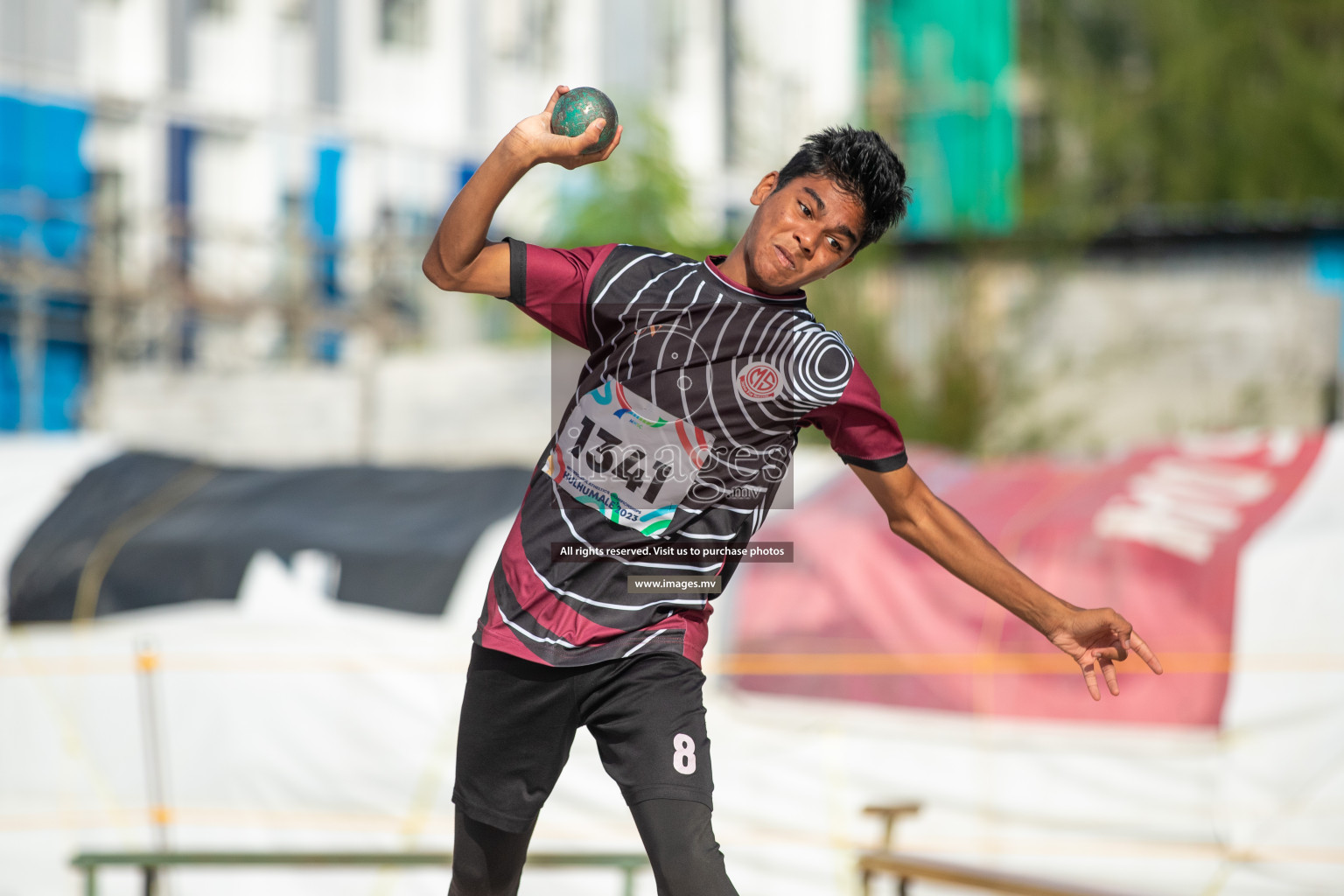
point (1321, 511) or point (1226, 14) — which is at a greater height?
point (1226, 14)

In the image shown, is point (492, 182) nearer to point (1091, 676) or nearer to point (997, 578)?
point (997, 578)

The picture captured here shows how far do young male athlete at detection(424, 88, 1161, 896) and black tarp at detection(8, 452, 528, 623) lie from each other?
3.95 m

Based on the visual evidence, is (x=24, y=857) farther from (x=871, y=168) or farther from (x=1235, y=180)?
(x=1235, y=180)

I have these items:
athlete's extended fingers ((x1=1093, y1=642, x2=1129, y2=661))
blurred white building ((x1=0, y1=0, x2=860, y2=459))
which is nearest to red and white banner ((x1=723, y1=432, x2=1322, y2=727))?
athlete's extended fingers ((x1=1093, y1=642, x2=1129, y2=661))

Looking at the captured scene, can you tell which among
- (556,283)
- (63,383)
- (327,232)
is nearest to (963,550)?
(556,283)

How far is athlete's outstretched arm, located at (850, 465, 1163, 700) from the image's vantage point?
2672mm

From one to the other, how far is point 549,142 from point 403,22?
1683 centimetres

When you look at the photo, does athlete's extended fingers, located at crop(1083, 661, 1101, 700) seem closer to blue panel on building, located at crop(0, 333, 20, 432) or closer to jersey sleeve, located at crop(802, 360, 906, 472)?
jersey sleeve, located at crop(802, 360, 906, 472)

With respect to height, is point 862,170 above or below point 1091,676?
above

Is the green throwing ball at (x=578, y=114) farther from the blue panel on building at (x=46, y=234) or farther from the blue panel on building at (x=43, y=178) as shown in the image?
the blue panel on building at (x=43, y=178)

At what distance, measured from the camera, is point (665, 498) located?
2.64 metres

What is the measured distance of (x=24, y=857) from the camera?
22.4ft

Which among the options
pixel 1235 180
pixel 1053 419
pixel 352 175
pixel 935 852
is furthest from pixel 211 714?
pixel 1235 180

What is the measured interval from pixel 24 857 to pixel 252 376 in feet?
15.4
